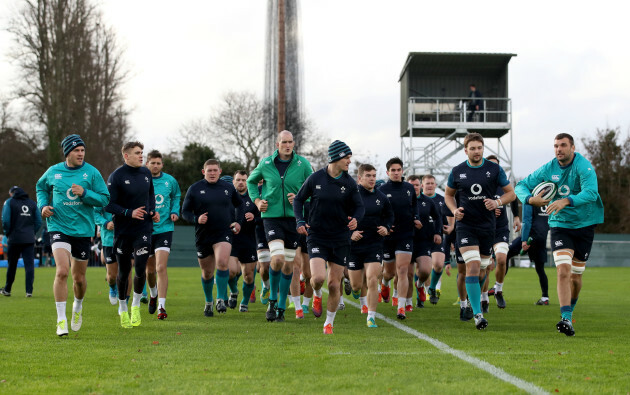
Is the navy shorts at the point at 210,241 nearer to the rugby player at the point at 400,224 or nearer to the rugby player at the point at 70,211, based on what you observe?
the rugby player at the point at 400,224

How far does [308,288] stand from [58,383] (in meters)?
7.11

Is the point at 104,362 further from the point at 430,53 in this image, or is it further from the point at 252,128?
the point at 252,128

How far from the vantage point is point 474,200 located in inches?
387

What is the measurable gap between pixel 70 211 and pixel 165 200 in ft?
10.3

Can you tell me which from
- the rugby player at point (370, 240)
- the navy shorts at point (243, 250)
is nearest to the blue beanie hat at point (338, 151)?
the rugby player at point (370, 240)

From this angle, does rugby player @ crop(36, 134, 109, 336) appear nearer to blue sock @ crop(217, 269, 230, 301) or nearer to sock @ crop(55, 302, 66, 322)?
sock @ crop(55, 302, 66, 322)

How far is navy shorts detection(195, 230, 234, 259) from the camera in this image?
11.5m

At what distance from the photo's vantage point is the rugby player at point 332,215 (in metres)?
9.28

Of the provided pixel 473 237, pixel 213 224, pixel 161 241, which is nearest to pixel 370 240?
pixel 473 237


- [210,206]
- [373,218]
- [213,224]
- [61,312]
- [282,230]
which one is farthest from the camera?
[210,206]

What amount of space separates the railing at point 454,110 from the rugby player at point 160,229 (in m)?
31.2

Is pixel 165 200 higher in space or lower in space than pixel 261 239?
higher

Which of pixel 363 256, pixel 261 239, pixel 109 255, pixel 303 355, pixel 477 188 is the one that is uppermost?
pixel 477 188

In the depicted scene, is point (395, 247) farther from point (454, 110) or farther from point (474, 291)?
point (454, 110)
